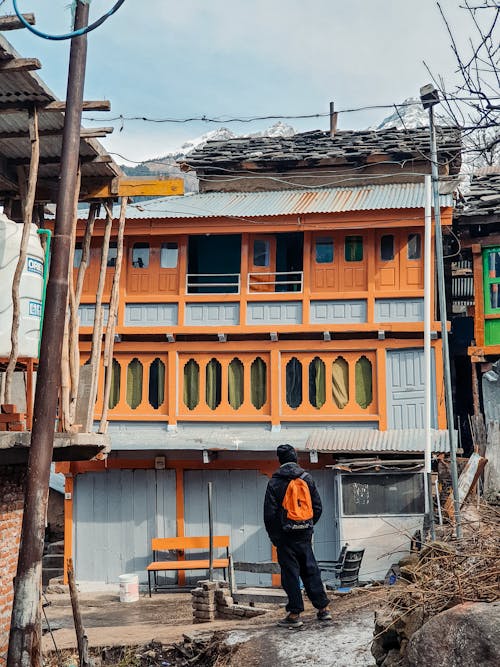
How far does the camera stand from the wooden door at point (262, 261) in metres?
19.7

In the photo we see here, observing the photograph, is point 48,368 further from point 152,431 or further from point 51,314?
point 152,431

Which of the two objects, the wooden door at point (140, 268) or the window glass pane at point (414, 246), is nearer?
the window glass pane at point (414, 246)

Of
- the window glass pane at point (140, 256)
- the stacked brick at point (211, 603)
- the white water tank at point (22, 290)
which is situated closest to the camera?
the white water tank at point (22, 290)

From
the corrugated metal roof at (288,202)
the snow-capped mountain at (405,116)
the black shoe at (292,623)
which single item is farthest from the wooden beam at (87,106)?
the corrugated metal roof at (288,202)

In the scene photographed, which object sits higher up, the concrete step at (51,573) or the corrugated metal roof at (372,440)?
the corrugated metal roof at (372,440)

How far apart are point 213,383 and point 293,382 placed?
1.83 m

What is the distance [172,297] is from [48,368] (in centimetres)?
1226

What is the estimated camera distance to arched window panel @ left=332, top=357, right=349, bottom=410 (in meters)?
18.9

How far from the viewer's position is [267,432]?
62.1 ft

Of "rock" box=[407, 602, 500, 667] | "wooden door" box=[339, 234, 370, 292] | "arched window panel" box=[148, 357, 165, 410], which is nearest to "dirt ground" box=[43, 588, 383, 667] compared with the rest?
"rock" box=[407, 602, 500, 667]

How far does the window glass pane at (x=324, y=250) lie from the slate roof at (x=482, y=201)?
306 centimetres

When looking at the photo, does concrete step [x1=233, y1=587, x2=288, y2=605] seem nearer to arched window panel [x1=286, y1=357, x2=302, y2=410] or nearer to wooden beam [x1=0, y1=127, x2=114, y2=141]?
arched window panel [x1=286, y1=357, x2=302, y2=410]

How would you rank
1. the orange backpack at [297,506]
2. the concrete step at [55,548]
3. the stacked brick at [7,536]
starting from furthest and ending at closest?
the concrete step at [55,548]
the stacked brick at [7,536]
the orange backpack at [297,506]

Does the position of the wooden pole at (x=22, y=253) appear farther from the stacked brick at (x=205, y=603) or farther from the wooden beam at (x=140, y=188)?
the stacked brick at (x=205, y=603)
